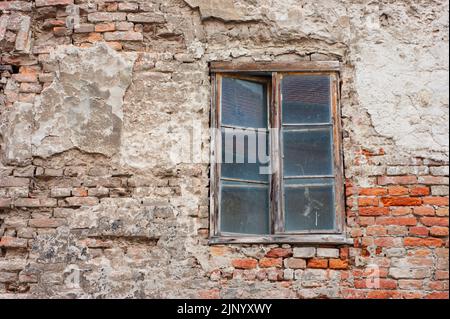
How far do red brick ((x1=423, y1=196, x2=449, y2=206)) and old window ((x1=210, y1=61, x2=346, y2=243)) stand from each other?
54 cm

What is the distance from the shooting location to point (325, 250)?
3.90 meters

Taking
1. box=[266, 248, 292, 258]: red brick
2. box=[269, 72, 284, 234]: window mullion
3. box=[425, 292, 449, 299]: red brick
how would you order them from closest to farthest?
box=[425, 292, 449, 299]: red brick → box=[266, 248, 292, 258]: red brick → box=[269, 72, 284, 234]: window mullion

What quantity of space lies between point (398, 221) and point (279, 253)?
0.79 m

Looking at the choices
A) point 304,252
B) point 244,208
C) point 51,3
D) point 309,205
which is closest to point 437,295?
point 304,252

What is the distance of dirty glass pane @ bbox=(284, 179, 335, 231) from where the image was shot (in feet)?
13.1

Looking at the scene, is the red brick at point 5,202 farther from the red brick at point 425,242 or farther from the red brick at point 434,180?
the red brick at point 434,180

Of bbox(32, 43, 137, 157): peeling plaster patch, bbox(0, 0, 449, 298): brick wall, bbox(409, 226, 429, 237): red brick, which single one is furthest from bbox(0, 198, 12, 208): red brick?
bbox(409, 226, 429, 237): red brick

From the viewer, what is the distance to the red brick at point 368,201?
155 inches

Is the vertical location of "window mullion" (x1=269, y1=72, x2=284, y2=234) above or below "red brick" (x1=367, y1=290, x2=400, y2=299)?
above

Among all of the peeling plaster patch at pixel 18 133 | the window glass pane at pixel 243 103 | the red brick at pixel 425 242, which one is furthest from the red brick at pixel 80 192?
the red brick at pixel 425 242

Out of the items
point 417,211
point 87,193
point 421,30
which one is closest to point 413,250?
point 417,211

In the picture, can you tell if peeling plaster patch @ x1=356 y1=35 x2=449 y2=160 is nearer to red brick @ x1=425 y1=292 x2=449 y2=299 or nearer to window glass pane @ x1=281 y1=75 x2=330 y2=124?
window glass pane @ x1=281 y1=75 x2=330 y2=124

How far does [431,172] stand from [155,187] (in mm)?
1799

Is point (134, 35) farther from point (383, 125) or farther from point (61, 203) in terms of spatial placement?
point (383, 125)
